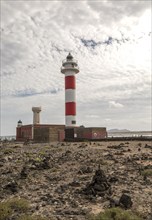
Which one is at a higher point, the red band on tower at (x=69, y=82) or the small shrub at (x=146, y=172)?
the red band on tower at (x=69, y=82)

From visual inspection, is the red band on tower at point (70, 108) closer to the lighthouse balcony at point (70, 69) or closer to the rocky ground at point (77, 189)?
the lighthouse balcony at point (70, 69)

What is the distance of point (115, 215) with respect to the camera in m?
10.1

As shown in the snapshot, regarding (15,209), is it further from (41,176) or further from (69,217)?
(41,176)

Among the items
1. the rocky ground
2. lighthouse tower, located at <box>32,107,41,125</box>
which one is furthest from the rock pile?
lighthouse tower, located at <box>32,107,41,125</box>

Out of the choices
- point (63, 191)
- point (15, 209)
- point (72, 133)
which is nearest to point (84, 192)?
point (63, 191)

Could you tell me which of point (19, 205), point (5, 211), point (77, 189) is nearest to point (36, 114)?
point (77, 189)

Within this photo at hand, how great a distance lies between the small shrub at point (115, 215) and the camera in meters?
9.86

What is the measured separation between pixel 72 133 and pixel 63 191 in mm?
45112

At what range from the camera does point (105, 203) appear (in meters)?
11.8

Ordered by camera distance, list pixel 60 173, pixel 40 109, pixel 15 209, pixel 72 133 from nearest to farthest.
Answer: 1. pixel 15 209
2. pixel 60 173
3. pixel 72 133
4. pixel 40 109

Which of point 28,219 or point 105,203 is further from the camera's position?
point 105,203

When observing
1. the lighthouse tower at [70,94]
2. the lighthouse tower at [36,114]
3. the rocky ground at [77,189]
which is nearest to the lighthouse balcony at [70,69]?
the lighthouse tower at [70,94]

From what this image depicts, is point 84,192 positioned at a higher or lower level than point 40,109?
lower

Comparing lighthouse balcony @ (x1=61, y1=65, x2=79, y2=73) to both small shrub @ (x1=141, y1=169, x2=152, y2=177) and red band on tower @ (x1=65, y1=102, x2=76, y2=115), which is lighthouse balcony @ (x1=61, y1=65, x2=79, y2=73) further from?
small shrub @ (x1=141, y1=169, x2=152, y2=177)
